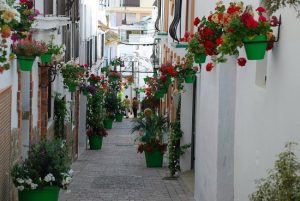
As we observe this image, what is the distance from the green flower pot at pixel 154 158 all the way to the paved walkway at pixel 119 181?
10.3 inches

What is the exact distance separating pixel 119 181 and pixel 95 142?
32.4 ft

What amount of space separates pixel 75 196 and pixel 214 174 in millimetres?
4726

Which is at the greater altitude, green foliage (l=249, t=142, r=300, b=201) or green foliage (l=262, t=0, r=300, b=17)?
green foliage (l=262, t=0, r=300, b=17)

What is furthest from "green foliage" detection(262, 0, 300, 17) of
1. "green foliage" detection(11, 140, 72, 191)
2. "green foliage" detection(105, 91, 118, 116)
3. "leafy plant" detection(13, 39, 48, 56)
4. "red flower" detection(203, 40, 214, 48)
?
"green foliage" detection(105, 91, 118, 116)

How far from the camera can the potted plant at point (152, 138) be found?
2227cm

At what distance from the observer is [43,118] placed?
702 inches

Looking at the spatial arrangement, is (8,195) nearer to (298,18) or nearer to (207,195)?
(207,195)

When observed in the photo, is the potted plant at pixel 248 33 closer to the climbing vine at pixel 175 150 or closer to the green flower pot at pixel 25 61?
the green flower pot at pixel 25 61

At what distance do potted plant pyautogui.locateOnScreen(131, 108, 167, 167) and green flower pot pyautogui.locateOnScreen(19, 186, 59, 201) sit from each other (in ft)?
Result: 30.9

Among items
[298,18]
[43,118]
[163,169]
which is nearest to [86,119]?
[163,169]

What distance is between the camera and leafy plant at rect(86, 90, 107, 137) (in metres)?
29.1

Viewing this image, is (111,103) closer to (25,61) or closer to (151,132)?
(151,132)

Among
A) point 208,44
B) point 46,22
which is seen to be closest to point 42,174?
point 208,44

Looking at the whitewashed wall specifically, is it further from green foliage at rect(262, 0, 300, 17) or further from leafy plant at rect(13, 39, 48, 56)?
leafy plant at rect(13, 39, 48, 56)
